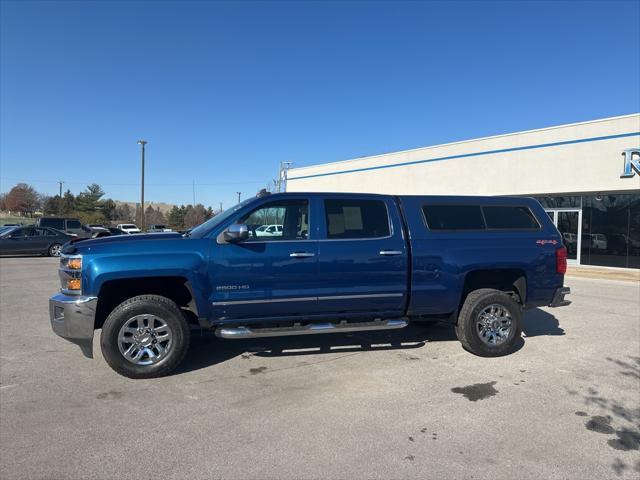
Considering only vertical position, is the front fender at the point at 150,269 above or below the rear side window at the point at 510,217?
below

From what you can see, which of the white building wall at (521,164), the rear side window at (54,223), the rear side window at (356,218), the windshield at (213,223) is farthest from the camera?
the rear side window at (54,223)

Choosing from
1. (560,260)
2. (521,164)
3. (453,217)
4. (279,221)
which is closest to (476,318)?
(453,217)

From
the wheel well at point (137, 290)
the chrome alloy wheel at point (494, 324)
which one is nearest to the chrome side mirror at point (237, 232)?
the wheel well at point (137, 290)

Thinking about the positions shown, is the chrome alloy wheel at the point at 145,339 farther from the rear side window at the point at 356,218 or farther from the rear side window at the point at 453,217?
the rear side window at the point at 453,217

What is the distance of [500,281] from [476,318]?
2.56 ft

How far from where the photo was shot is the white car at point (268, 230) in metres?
5.29

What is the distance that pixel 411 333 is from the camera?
6.84 meters

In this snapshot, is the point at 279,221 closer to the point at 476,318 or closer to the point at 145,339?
the point at 145,339

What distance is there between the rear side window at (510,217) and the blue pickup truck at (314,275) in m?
0.02

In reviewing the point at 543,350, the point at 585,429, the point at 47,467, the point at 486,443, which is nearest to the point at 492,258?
the point at 543,350

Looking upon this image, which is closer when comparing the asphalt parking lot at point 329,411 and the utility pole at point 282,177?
the asphalt parking lot at point 329,411

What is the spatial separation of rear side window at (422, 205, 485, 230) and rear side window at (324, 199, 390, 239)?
626mm

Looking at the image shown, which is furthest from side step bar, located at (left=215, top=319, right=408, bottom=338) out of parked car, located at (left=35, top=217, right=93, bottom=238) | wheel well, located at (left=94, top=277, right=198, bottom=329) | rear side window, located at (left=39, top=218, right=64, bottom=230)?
rear side window, located at (left=39, top=218, right=64, bottom=230)

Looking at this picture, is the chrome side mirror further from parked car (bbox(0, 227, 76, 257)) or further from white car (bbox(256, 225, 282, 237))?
parked car (bbox(0, 227, 76, 257))
